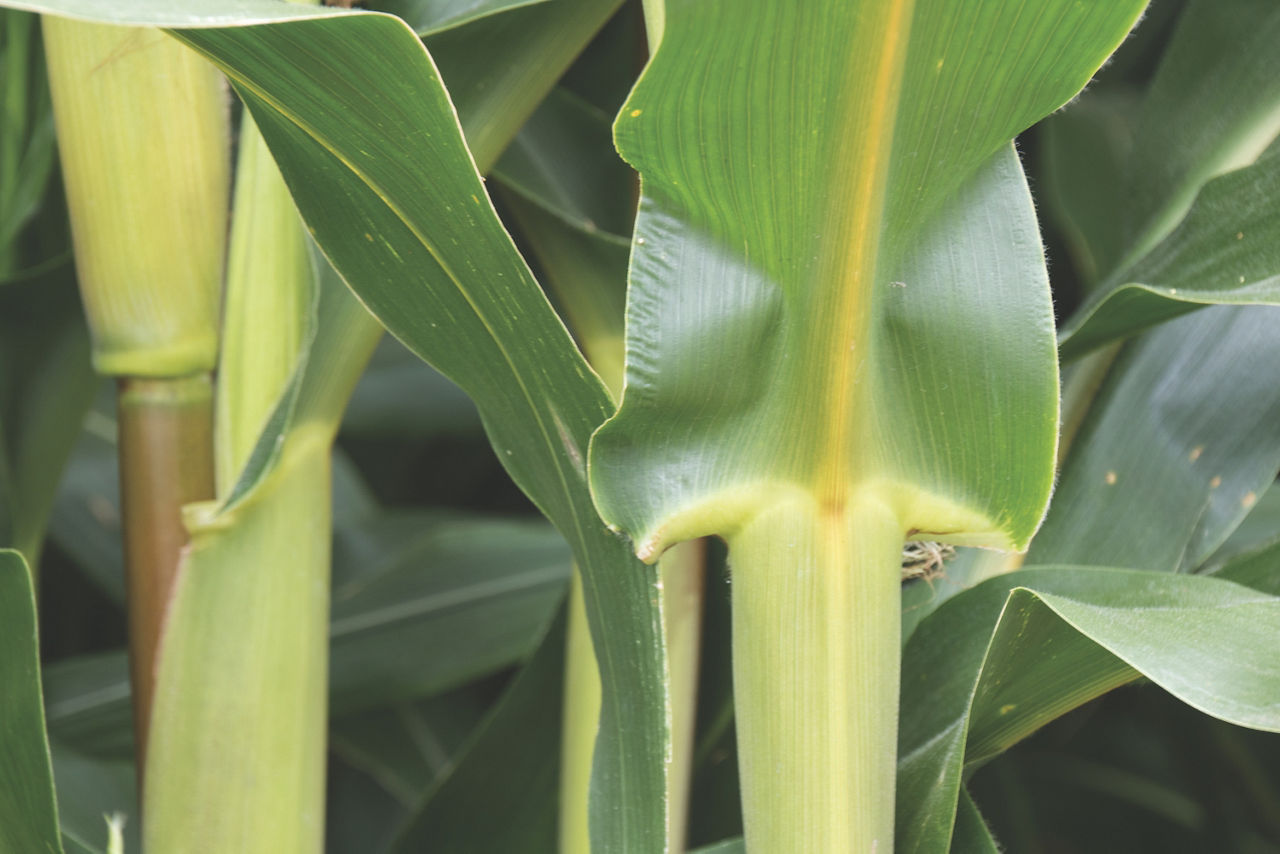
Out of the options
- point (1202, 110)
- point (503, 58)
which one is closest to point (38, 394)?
point (503, 58)

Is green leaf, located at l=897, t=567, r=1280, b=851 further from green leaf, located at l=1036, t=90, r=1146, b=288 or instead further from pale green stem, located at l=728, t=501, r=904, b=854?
green leaf, located at l=1036, t=90, r=1146, b=288

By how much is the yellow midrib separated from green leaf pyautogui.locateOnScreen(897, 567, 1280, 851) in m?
0.05

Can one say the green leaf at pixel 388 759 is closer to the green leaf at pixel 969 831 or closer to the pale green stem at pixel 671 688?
the pale green stem at pixel 671 688

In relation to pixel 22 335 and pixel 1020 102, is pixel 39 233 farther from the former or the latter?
pixel 1020 102

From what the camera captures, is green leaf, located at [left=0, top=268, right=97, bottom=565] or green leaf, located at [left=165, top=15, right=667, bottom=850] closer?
green leaf, located at [left=165, top=15, right=667, bottom=850]

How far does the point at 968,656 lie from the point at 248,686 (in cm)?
20

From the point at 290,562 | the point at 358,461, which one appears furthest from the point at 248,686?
the point at 358,461

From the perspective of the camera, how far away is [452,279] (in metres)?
0.24

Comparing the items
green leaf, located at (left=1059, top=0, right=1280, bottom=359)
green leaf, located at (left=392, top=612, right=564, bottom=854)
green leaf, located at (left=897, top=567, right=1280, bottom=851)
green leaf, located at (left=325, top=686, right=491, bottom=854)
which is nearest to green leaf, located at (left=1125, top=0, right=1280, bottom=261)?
green leaf, located at (left=1059, top=0, right=1280, bottom=359)

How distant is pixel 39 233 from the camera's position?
0.53 meters

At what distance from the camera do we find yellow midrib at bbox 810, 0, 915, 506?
0.19m

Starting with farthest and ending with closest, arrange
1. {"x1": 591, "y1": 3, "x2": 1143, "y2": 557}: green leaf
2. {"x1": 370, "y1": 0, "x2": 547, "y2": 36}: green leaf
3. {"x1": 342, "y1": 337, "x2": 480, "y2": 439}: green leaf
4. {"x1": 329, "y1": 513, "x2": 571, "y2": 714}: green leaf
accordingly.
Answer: {"x1": 342, "y1": 337, "x2": 480, "y2": 439}: green leaf
{"x1": 329, "y1": 513, "x2": 571, "y2": 714}: green leaf
{"x1": 370, "y1": 0, "x2": 547, "y2": 36}: green leaf
{"x1": 591, "y1": 3, "x2": 1143, "y2": 557}: green leaf

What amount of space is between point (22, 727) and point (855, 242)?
245mm

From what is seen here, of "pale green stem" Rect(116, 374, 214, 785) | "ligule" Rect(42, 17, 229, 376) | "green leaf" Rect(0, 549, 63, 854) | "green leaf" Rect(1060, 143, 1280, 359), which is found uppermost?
"ligule" Rect(42, 17, 229, 376)
